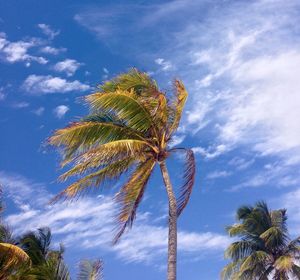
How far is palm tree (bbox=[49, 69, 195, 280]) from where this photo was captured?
62.3 feet

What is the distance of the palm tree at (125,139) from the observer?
19.0m

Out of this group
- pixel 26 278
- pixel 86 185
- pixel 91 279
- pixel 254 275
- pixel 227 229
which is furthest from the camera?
pixel 227 229

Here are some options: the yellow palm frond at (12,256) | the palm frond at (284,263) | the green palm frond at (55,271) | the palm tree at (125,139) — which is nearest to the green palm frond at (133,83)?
the palm tree at (125,139)

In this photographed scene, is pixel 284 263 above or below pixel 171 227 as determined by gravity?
above

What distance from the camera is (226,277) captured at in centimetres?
3888

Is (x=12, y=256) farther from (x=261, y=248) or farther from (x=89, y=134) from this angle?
(x=261, y=248)

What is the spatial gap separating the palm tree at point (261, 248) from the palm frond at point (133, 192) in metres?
20.7

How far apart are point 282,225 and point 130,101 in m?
24.0

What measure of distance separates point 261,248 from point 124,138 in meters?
23.3

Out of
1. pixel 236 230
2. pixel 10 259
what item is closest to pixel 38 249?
pixel 10 259

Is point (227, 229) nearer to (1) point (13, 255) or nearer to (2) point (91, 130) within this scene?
(1) point (13, 255)

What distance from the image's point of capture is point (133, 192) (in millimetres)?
19234

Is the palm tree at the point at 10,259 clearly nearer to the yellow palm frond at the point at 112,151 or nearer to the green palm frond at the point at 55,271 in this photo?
the green palm frond at the point at 55,271

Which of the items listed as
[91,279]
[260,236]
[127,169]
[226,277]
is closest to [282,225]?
[260,236]
